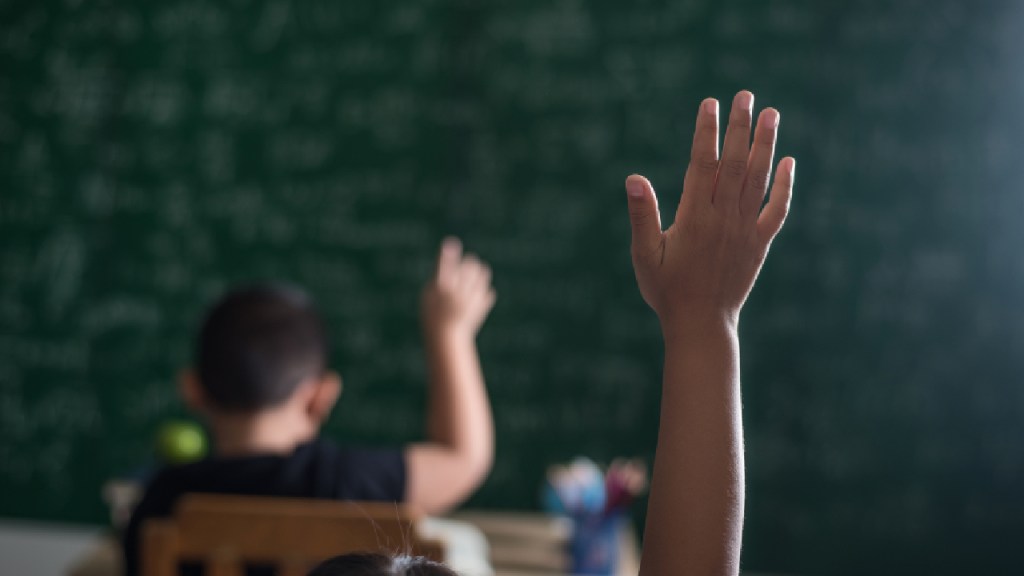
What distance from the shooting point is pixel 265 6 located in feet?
10.5

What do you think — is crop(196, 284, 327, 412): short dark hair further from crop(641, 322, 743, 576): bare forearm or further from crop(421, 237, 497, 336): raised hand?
crop(641, 322, 743, 576): bare forearm

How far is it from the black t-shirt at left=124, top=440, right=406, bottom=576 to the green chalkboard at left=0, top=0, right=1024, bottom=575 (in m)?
1.55

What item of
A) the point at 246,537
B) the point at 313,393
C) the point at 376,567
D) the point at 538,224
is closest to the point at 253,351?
the point at 313,393

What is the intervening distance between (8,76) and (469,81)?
1.67 metres

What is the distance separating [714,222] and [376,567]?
347 millimetres

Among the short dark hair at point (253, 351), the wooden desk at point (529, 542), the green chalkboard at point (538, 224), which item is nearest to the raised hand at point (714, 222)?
the short dark hair at point (253, 351)

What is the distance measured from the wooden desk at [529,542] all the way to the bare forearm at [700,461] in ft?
4.18

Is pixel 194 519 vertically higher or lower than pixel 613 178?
lower

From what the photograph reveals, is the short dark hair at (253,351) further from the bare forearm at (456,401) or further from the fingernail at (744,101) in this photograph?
the fingernail at (744,101)

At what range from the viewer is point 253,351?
160cm

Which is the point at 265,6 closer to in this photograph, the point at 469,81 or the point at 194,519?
the point at 469,81

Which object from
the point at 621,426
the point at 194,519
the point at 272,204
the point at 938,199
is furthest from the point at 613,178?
the point at 194,519

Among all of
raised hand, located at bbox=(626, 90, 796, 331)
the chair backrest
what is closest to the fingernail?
raised hand, located at bbox=(626, 90, 796, 331)

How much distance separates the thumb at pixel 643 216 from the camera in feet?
2.18
